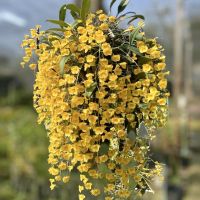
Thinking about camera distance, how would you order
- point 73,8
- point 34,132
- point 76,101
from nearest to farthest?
point 76,101 < point 73,8 < point 34,132

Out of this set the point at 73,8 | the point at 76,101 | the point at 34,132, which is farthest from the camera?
the point at 34,132

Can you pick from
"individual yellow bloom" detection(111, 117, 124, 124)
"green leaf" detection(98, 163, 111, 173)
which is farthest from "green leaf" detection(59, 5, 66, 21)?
"green leaf" detection(98, 163, 111, 173)

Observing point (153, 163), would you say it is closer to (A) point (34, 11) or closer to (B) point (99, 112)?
(B) point (99, 112)

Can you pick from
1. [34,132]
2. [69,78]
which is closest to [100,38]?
[69,78]

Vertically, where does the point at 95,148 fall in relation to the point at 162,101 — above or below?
below

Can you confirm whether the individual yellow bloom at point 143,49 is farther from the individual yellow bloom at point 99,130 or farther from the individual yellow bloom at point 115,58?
the individual yellow bloom at point 99,130

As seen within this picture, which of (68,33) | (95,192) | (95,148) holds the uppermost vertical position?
(68,33)

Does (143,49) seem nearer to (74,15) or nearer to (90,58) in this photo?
(90,58)

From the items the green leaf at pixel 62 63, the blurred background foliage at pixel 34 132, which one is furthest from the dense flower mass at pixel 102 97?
the blurred background foliage at pixel 34 132
